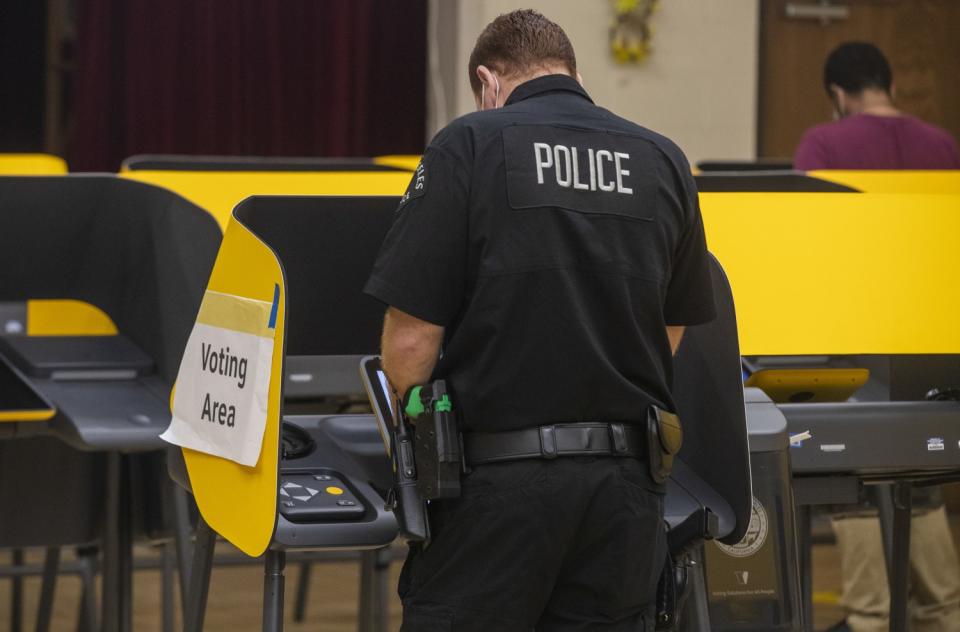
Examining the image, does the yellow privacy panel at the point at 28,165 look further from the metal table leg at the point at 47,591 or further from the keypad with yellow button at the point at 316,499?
the keypad with yellow button at the point at 316,499

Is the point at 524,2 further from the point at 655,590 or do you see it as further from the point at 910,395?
the point at 655,590

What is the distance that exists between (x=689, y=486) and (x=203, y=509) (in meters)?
0.73

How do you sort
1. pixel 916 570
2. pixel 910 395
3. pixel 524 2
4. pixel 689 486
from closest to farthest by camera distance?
pixel 689 486, pixel 910 395, pixel 916 570, pixel 524 2

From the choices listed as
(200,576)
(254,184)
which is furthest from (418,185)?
(254,184)

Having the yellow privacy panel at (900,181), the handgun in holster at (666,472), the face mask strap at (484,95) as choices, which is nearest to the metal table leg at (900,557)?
the yellow privacy panel at (900,181)

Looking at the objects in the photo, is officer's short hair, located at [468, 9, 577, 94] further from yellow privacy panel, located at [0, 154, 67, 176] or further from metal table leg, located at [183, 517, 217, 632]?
yellow privacy panel, located at [0, 154, 67, 176]

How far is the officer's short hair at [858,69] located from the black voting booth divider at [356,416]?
2.09 m

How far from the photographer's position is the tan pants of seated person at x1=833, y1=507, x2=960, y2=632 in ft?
12.1

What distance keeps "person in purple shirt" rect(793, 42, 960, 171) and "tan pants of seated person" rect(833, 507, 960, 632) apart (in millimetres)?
1006

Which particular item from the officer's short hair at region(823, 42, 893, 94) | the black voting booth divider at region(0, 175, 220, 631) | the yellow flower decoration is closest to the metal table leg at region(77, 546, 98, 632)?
the black voting booth divider at region(0, 175, 220, 631)

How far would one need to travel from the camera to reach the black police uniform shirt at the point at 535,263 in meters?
1.88

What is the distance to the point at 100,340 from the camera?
10.1 feet

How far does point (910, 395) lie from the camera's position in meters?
2.76

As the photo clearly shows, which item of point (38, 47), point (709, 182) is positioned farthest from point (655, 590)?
point (38, 47)
